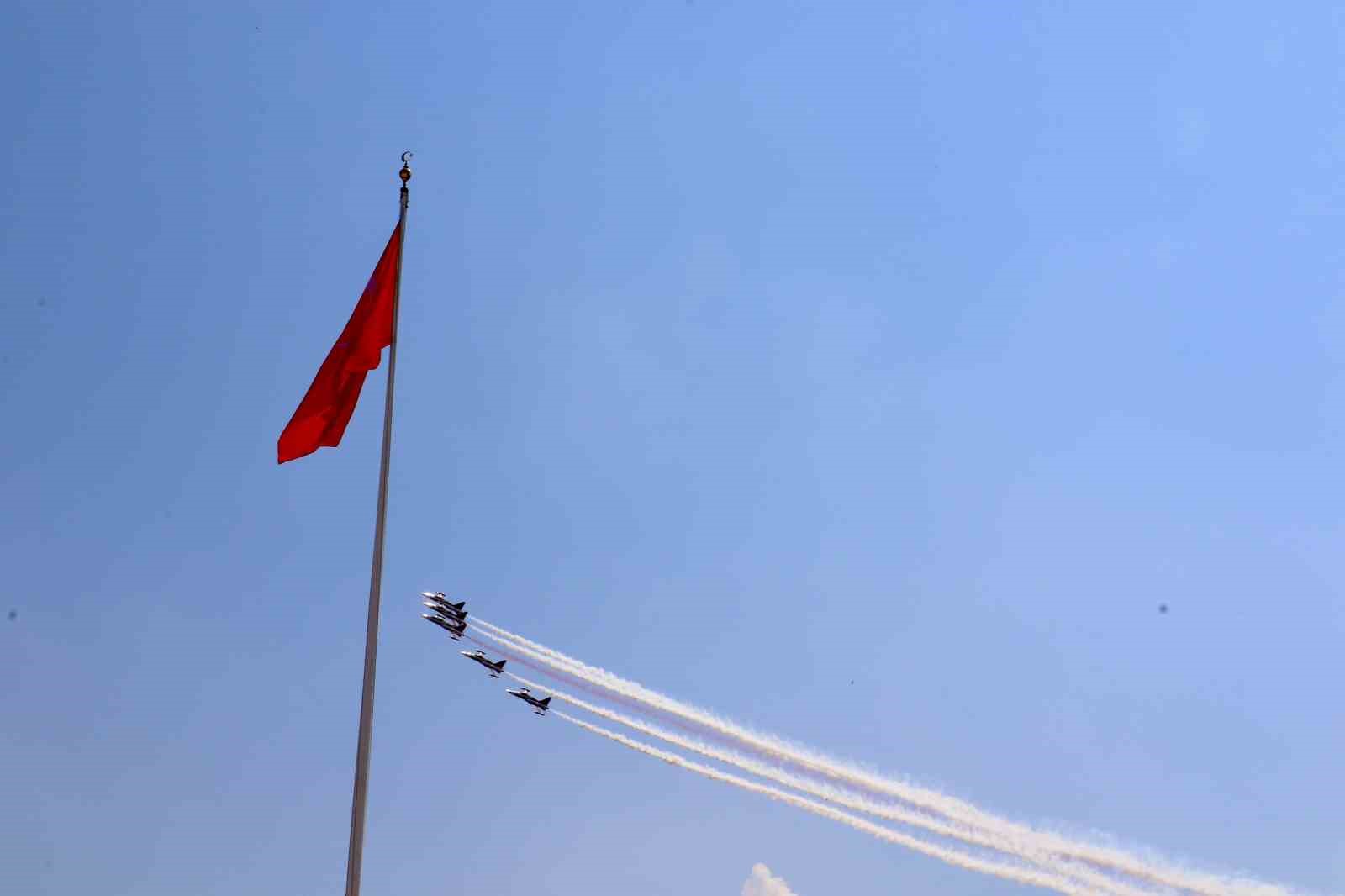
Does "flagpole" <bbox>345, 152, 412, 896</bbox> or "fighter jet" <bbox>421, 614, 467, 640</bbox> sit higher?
"fighter jet" <bbox>421, 614, 467, 640</bbox>

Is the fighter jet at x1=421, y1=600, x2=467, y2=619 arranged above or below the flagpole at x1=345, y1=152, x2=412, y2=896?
above

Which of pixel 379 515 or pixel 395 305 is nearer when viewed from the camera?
pixel 379 515

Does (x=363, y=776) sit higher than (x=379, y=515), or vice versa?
(x=379, y=515)

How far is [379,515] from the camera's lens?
3186 cm

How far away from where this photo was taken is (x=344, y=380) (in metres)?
34.7

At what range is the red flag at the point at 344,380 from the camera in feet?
113

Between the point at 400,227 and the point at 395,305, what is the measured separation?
199 cm

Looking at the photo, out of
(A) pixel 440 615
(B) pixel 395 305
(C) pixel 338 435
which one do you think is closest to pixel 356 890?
(C) pixel 338 435

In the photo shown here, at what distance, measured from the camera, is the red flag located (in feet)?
113

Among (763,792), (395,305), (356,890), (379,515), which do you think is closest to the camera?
(356,890)

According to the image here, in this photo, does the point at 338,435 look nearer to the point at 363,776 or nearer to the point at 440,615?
the point at 363,776

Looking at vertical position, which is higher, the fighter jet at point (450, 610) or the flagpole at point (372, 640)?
the fighter jet at point (450, 610)

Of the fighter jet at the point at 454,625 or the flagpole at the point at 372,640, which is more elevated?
the fighter jet at the point at 454,625

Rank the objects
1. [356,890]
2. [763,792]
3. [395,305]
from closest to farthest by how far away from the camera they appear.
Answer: [356,890] → [395,305] → [763,792]
